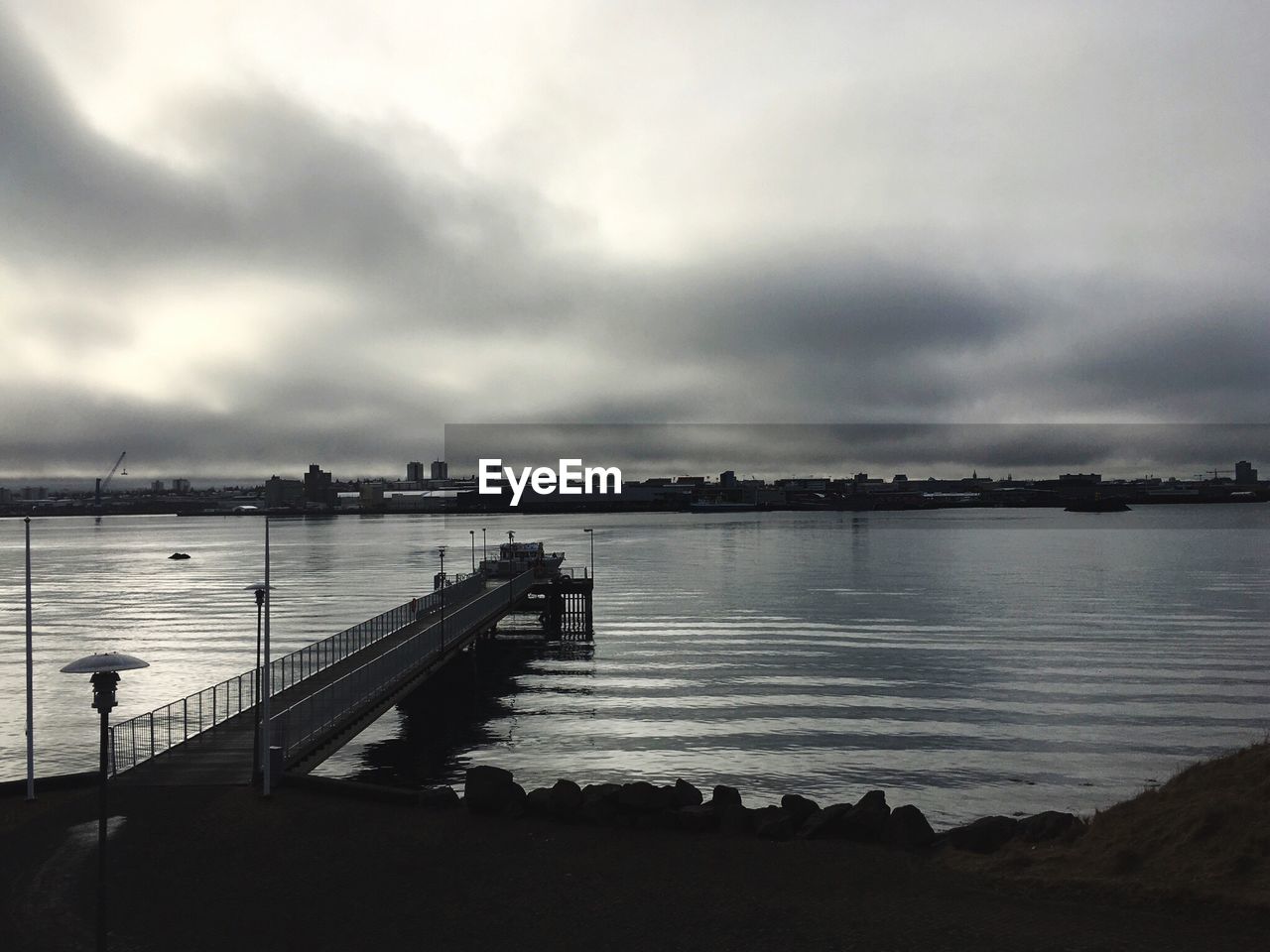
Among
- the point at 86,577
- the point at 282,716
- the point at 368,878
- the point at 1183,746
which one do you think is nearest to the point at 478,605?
the point at 282,716

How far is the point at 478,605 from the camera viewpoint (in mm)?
54438

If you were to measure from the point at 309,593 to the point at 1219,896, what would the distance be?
88880 mm

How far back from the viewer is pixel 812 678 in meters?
46.6

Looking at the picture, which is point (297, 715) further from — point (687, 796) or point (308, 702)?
point (687, 796)

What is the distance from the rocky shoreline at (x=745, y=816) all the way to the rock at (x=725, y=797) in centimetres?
2

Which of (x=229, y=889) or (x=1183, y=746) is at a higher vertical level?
(x=229, y=889)

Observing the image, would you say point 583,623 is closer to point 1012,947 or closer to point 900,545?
point 1012,947

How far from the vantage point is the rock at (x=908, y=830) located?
16.4 metres

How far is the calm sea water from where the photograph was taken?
32125 millimetres

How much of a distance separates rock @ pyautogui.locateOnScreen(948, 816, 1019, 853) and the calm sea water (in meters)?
10.3

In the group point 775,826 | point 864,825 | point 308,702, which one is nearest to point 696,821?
point 775,826

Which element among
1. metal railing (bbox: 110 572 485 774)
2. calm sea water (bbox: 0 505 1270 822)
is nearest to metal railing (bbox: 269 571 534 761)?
metal railing (bbox: 110 572 485 774)

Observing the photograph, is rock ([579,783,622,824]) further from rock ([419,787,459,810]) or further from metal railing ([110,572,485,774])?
metal railing ([110,572,485,774])

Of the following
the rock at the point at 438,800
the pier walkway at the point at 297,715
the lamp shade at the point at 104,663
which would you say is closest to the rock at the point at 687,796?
the rock at the point at 438,800
